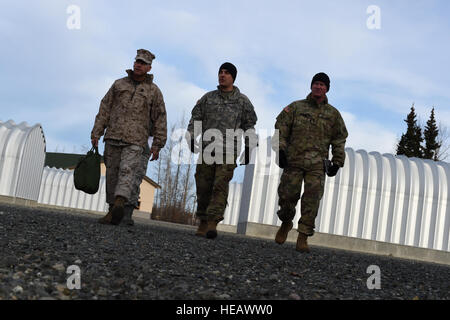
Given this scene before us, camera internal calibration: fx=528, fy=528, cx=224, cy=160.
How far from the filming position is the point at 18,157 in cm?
1984

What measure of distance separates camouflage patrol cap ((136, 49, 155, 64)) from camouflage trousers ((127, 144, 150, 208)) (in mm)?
1145

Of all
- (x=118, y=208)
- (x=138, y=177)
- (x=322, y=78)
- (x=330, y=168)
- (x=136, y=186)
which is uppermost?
(x=322, y=78)

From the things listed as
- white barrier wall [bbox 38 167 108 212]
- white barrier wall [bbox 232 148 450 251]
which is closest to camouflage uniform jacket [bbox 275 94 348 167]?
white barrier wall [bbox 232 148 450 251]

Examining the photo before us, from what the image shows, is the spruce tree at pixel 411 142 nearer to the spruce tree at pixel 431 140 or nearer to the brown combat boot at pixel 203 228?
the spruce tree at pixel 431 140

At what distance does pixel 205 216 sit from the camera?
691cm

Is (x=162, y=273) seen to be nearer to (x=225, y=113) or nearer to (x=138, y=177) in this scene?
(x=138, y=177)

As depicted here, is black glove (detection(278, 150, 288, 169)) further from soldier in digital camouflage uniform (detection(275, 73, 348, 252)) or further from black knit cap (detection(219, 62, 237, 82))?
black knit cap (detection(219, 62, 237, 82))

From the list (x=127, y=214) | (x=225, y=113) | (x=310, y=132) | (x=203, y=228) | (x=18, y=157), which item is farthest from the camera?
(x=18, y=157)

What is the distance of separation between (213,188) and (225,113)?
987 millimetres

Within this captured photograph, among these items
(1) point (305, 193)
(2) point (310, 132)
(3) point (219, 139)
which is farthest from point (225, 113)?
(1) point (305, 193)

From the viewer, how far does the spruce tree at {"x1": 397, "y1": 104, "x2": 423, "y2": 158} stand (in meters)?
48.0

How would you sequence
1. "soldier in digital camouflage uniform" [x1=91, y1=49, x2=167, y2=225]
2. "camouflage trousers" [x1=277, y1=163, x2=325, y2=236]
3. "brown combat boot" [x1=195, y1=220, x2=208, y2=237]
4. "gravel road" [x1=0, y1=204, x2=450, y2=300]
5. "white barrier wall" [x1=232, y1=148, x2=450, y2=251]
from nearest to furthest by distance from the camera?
"gravel road" [x1=0, y1=204, x2=450, y2=300] < "camouflage trousers" [x1=277, y1=163, x2=325, y2=236] < "soldier in digital camouflage uniform" [x1=91, y1=49, x2=167, y2=225] < "brown combat boot" [x1=195, y1=220, x2=208, y2=237] < "white barrier wall" [x1=232, y1=148, x2=450, y2=251]
